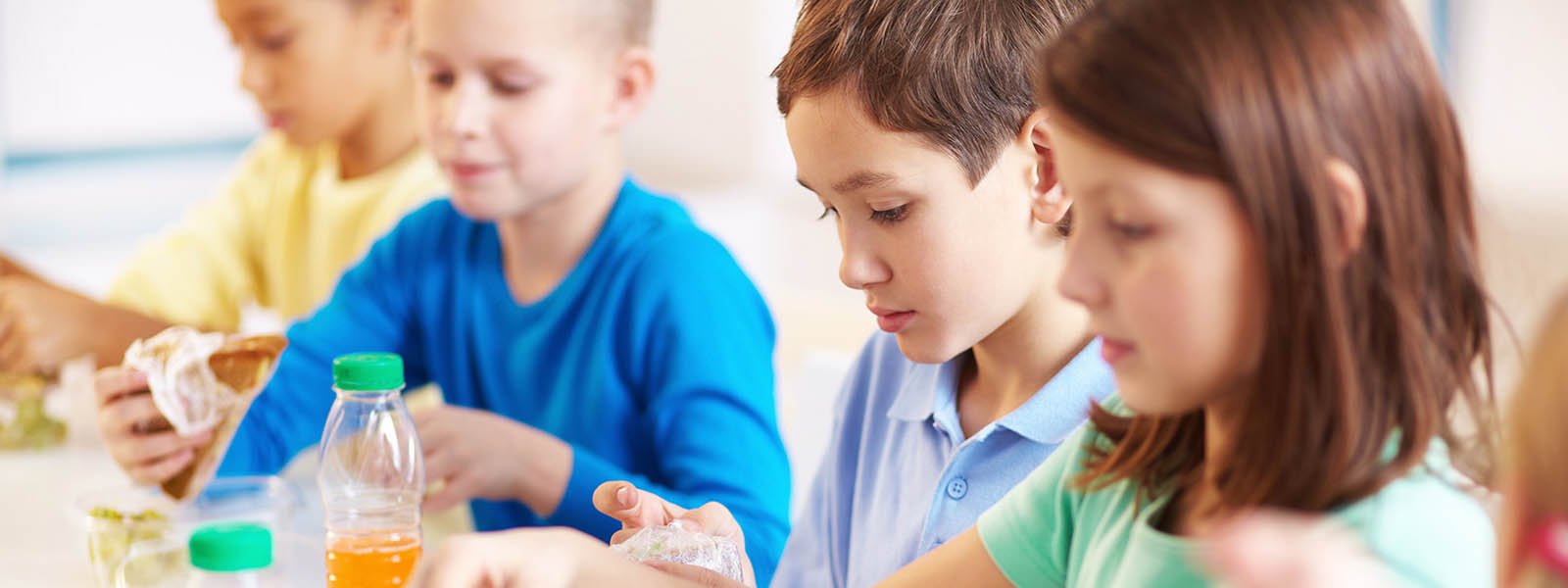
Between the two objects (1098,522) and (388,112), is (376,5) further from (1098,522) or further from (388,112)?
(1098,522)

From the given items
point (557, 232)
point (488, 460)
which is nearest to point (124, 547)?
point (488, 460)

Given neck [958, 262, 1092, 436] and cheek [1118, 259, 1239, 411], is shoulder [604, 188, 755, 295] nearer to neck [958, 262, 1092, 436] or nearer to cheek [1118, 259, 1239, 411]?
neck [958, 262, 1092, 436]

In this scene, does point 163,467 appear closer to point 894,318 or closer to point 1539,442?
point 894,318

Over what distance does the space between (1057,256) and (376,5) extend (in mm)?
1283

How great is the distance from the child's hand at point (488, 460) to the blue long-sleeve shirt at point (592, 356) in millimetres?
18

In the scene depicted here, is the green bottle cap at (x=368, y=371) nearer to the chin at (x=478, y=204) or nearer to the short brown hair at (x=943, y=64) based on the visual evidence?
the short brown hair at (x=943, y=64)

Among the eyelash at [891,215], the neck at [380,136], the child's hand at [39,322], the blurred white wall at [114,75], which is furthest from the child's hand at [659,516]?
the blurred white wall at [114,75]

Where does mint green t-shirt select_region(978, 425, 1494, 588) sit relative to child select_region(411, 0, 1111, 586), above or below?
below

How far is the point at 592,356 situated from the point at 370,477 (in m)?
0.39

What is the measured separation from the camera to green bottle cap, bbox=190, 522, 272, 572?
955 mm

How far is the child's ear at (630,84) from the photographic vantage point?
1497mm

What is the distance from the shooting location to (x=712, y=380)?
4.19 feet

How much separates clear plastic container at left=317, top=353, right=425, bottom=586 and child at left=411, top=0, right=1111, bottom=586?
0.59 ft

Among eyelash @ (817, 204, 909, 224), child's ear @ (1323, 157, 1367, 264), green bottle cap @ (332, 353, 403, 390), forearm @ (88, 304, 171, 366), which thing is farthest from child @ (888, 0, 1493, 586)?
forearm @ (88, 304, 171, 366)
